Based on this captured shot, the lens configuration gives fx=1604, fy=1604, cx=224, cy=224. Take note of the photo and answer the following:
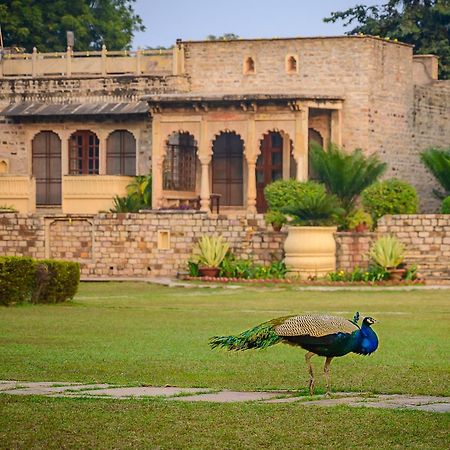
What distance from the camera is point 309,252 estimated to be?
38250 millimetres

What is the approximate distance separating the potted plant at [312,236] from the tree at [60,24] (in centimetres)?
1998

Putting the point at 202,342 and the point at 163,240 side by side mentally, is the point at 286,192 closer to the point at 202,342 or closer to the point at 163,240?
the point at 163,240

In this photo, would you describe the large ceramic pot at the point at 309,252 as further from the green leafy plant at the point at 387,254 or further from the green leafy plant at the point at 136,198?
the green leafy plant at the point at 136,198

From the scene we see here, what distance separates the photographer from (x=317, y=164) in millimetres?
41875

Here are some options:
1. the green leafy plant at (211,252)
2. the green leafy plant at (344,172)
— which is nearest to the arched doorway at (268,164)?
the green leafy plant at (344,172)

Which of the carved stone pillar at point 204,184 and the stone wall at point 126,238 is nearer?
the stone wall at point 126,238

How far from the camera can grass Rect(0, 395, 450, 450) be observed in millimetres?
11906

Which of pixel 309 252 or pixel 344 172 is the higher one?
pixel 344 172

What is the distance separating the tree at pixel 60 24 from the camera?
5625cm

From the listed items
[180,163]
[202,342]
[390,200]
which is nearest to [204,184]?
[180,163]

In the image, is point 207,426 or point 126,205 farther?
point 126,205

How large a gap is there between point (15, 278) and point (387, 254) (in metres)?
12.1

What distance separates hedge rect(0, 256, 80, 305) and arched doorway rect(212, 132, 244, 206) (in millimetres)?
16634

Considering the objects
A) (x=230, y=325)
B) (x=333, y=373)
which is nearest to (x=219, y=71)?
(x=230, y=325)
